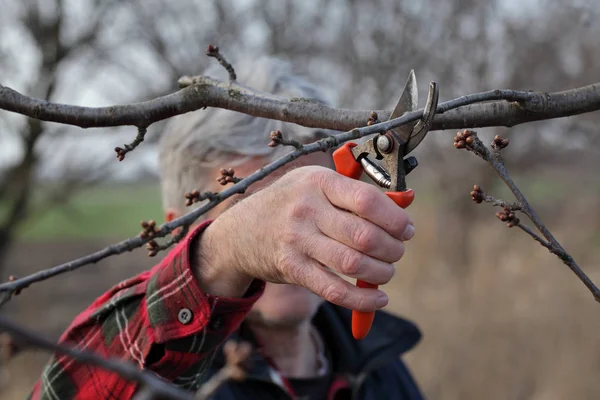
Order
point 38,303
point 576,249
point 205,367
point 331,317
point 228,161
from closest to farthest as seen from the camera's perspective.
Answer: point 205,367, point 228,161, point 331,317, point 576,249, point 38,303

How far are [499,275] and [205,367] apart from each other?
6568 millimetres

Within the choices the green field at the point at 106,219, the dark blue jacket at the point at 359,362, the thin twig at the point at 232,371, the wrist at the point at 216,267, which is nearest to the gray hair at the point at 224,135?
the dark blue jacket at the point at 359,362

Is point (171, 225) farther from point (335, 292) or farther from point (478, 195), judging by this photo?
point (478, 195)

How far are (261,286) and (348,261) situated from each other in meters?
0.50

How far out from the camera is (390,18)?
795 cm

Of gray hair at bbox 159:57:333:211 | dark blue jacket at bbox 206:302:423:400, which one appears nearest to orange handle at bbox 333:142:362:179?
gray hair at bbox 159:57:333:211

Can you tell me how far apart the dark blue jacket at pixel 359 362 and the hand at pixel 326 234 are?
138 cm

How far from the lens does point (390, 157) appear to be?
132cm

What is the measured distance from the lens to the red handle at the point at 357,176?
125 centimetres

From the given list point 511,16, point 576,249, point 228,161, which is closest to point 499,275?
point 576,249

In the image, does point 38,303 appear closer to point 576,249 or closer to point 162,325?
point 576,249

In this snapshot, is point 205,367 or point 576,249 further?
point 576,249

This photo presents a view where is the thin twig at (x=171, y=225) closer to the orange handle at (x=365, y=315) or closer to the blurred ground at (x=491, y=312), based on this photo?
the orange handle at (x=365, y=315)

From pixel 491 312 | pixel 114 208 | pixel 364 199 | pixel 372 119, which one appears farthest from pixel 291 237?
pixel 114 208
